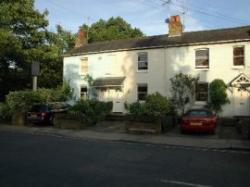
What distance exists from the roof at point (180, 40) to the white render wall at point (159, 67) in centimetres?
42

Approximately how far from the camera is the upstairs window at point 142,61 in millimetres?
32500

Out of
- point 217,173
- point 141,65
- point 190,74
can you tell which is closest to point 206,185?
point 217,173

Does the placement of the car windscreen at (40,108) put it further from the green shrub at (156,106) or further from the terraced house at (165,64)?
the green shrub at (156,106)

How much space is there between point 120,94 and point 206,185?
1011 inches

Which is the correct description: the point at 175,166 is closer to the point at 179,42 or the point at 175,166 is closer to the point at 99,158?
the point at 99,158

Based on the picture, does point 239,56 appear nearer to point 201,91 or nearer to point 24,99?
point 201,91

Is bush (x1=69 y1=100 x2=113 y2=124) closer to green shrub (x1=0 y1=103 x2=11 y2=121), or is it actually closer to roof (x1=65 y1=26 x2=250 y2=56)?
green shrub (x1=0 y1=103 x2=11 y2=121)

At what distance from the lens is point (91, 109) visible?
26312 mm

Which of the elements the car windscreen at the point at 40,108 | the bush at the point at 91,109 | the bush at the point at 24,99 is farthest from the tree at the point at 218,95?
the bush at the point at 24,99

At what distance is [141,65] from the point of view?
32.8 m

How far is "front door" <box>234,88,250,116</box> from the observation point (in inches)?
1079

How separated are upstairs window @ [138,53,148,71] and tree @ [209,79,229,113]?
6565 millimetres

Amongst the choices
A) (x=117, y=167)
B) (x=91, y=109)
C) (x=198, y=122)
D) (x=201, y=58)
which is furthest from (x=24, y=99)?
(x=117, y=167)

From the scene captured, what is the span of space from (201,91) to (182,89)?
1503 mm
